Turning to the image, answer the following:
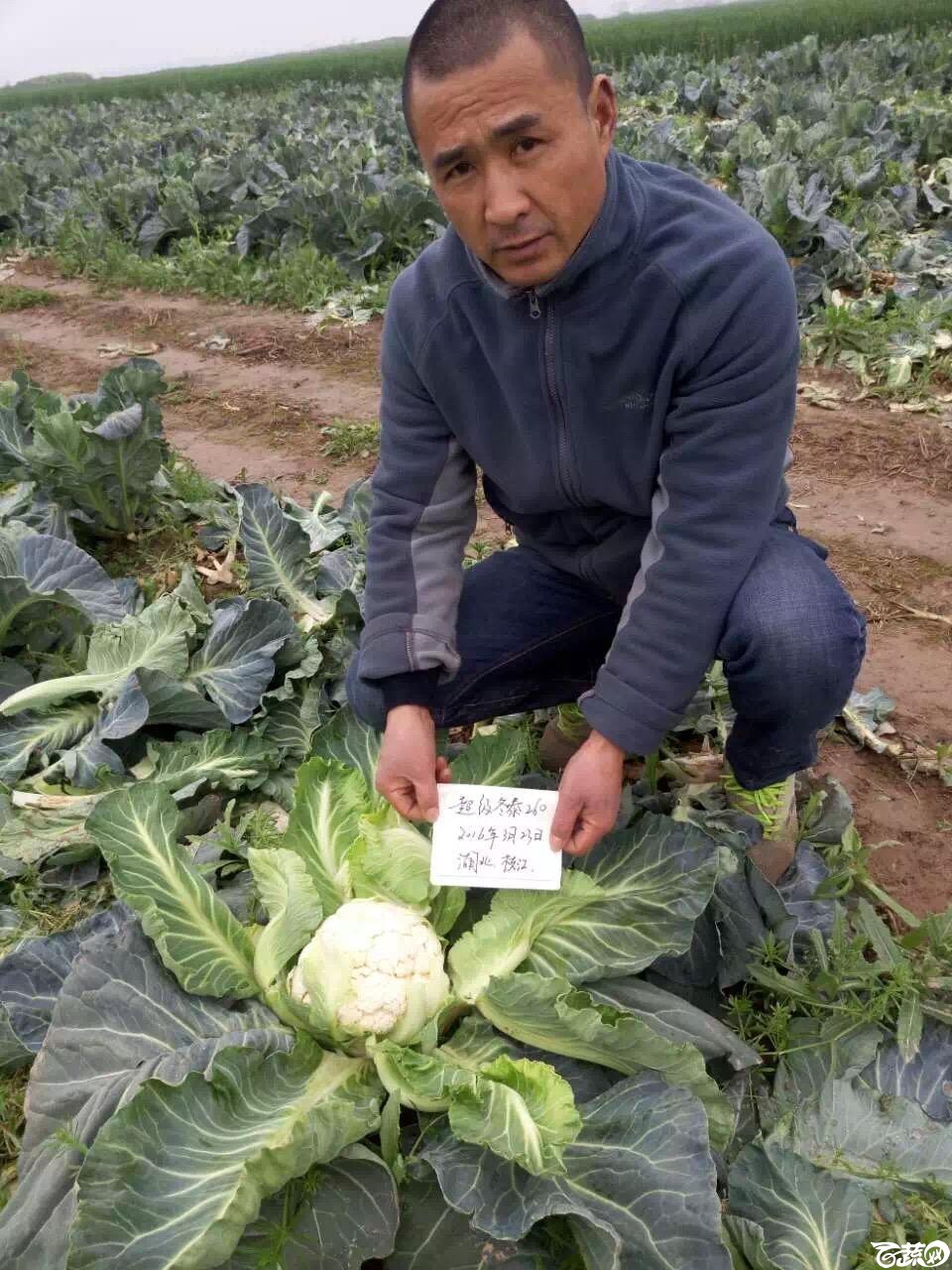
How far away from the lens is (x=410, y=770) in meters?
1.81

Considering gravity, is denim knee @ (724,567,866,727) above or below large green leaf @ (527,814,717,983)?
above

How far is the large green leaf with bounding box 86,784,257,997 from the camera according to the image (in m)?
1.67

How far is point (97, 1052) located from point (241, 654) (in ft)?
4.26

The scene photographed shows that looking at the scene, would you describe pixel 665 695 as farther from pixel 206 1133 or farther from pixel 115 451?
pixel 115 451

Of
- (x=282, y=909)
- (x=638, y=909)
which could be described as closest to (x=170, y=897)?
(x=282, y=909)

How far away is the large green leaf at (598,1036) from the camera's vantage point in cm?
145

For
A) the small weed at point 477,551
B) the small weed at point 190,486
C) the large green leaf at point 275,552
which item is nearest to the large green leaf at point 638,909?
the large green leaf at point 275,552

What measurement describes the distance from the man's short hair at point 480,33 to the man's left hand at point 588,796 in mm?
1082

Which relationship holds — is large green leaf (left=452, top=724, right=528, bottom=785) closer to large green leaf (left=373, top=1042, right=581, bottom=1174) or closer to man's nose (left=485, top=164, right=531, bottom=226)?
large green leaf (left=373, top=1042, right=581, bottom=1174)

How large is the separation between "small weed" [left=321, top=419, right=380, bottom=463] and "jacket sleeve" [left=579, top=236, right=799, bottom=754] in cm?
299

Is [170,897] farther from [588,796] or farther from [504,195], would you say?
[504,195]

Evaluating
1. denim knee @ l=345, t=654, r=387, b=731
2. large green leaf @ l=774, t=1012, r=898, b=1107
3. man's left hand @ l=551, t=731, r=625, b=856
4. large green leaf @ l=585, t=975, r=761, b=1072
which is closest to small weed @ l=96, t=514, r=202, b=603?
denim knee @ l=345, t=654, r=387, b=731

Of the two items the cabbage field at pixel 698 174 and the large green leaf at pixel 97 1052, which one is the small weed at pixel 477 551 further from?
A: the cabbage field at pixel 698 174

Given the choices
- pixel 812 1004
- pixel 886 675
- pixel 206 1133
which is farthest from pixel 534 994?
pixel 886 675
